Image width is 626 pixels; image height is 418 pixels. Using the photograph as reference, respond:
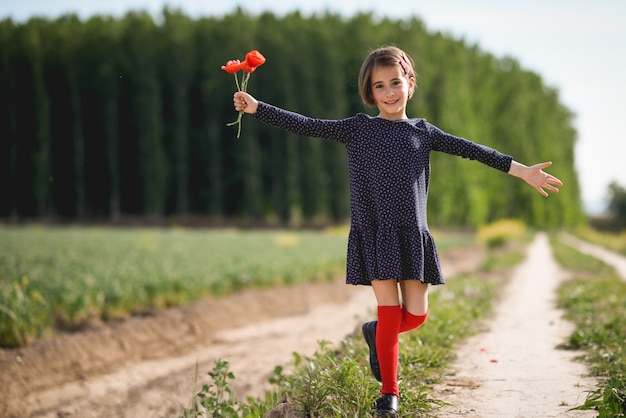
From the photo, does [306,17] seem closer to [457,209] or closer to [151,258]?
[457,209]

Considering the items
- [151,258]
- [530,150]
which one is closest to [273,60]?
[530,150]

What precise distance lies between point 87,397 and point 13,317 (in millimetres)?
1350

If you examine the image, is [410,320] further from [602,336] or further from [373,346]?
[602,336]

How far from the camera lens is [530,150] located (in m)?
40.9

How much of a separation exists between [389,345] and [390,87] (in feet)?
4.65

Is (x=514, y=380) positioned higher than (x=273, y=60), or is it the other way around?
(x=273, y=60)

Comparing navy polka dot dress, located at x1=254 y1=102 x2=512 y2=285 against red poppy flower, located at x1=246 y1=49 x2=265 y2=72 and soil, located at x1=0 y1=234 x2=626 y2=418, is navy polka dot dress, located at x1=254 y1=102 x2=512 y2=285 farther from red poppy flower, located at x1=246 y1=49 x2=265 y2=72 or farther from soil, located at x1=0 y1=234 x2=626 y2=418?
soil, located at x1=0 y1=234 x2=626 y2=418

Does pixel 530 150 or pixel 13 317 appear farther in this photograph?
pixel 530 150

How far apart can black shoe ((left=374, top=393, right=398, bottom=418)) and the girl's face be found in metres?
1.56

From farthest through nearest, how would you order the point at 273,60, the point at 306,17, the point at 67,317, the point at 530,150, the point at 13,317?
the point at 530,150 < the point at 306,17 < the point at 273,60 < the point at 67,317 < the point at 13,317

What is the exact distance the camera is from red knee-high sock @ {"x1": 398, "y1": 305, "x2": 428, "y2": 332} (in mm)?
3479

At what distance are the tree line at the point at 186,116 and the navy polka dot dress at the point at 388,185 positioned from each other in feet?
92.3

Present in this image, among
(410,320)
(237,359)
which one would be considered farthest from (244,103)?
(237,359)

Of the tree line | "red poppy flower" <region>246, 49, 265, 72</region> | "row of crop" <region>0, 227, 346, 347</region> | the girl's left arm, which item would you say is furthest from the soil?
the tree line
